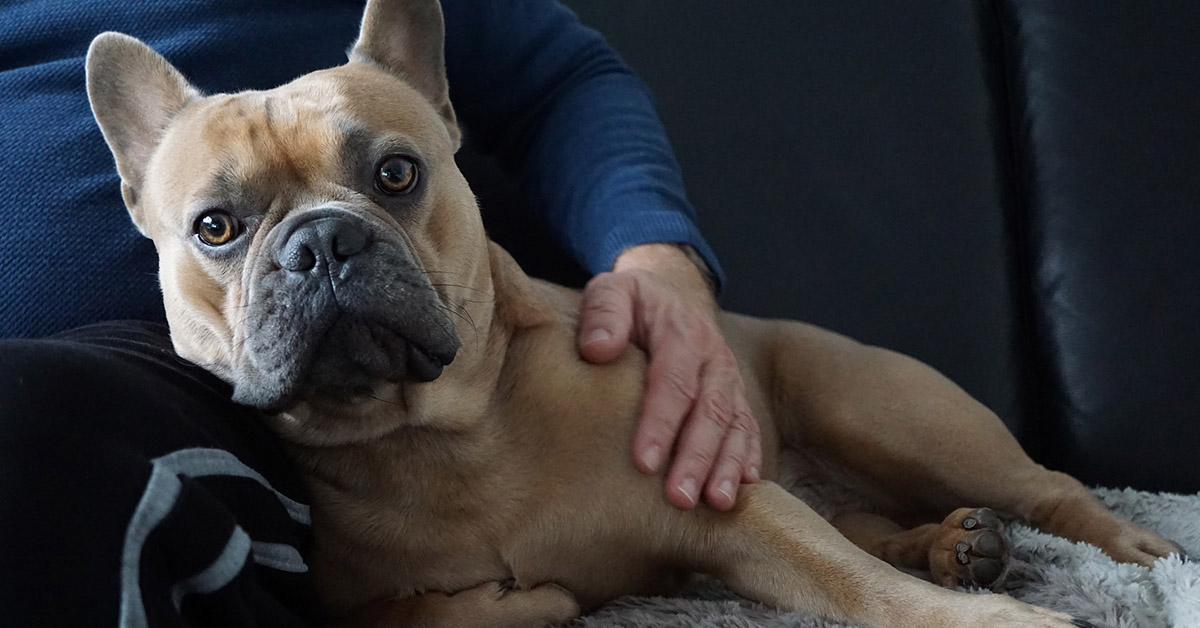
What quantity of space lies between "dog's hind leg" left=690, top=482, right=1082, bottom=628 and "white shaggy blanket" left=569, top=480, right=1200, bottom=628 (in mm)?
41

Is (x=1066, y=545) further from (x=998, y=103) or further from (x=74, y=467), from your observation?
(x=74, y=467)

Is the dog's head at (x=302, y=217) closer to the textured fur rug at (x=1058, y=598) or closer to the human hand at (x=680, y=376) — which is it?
the human hand at (x=680, y=376)

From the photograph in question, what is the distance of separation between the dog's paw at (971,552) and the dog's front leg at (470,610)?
0.69 m

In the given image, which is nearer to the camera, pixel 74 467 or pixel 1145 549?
pixel 74 467

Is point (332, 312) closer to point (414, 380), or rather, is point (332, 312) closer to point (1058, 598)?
point (414, 380)

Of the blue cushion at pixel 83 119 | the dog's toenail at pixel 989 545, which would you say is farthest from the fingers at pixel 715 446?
the blue cushion at pixel 83 119

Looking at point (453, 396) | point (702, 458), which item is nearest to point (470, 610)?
point (453, 396)

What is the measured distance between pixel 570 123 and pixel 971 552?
1.33 meters

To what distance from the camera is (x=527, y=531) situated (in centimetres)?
154

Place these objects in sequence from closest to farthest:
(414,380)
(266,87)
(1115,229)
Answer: (414,380) < (266,87) < (1115,229)

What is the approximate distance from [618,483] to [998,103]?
1681 mm

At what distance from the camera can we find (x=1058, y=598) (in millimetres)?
1495

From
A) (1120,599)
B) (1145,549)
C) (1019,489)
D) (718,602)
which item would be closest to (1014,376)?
(1019,489)

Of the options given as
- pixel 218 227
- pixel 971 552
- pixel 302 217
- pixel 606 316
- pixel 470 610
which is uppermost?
pixel 302 217
